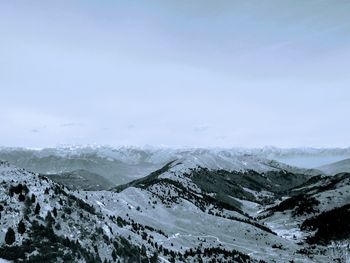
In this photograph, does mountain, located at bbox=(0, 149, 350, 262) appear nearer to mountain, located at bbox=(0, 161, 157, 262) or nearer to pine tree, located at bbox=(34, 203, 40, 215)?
mountain, located at bbox=(0, 161, 157, 262)

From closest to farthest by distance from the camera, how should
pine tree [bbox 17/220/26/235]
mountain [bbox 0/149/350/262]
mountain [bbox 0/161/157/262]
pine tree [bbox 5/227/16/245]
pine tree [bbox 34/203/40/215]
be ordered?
1. pine tree [bbox 5/227/16/245]
2. mountain [bbox 0/161/157/262]
3. pine tree [bbox 17/220/26/235]
4. mountain [bbox 0/149/350/262]
5. pine tree [bbox 34/203/40/215]

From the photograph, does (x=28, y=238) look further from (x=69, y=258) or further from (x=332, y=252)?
(x=332, y=252)

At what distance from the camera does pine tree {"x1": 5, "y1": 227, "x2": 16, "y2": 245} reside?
7031 cm

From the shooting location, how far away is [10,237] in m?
71.2

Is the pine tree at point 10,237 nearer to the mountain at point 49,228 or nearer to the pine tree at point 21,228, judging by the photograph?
the mountain at point 49,228

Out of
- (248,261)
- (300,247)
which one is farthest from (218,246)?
(300,247)

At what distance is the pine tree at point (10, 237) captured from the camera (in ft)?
231

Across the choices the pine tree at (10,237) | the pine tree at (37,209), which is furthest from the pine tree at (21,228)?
the pine tree at (37,209)

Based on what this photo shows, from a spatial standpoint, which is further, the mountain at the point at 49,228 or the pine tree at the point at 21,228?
the pine tree at the point at 21,228

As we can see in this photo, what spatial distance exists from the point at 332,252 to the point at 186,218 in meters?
61.3

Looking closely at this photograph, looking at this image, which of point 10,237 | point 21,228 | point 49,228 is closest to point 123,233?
point 49,228

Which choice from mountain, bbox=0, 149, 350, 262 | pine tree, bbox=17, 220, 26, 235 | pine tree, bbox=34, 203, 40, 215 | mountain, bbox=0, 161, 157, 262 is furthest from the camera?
pine tree, bbox=34, 203, 40, 215

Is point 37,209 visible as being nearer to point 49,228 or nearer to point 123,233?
point 49,228

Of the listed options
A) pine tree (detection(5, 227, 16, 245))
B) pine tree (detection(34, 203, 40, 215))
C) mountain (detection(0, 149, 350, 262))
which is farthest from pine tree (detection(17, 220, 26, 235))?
pine tree (detection(34, 203, 40, 215))
